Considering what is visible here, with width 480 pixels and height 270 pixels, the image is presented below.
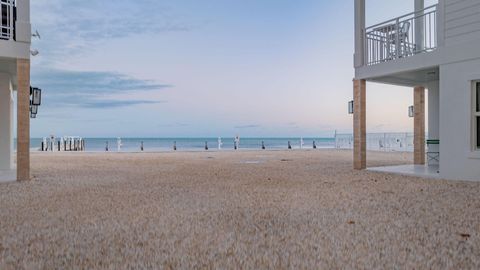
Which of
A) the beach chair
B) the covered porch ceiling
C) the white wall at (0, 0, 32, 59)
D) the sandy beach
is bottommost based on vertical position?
the sandy beach

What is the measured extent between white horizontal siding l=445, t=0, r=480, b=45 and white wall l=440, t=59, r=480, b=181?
0.49 meters

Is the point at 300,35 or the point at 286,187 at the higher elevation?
the point at 300,35

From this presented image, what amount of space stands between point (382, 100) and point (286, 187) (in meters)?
14.7

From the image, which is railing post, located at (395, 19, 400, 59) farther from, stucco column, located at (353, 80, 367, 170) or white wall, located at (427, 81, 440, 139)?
white wall, located at (427, 81, 440, 139)

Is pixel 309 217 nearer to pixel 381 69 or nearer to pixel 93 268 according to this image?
pixel 93 268

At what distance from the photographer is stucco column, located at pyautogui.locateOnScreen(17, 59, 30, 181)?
6414mm

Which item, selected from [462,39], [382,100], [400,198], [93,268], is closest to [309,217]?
[400,198]

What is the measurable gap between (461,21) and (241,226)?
6080mm

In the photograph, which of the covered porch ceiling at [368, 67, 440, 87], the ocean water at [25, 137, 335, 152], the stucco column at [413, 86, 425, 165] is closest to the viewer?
the covered porch ceiling at [368, 67, 440, 87]

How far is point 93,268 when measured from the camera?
2.26 metres

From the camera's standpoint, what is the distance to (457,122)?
6.68 m

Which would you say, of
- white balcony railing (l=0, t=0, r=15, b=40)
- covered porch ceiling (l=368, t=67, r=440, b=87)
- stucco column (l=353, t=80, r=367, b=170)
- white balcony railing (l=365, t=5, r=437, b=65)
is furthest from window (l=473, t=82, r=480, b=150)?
white balcony railing (l=0, t=0, r=15, b=40)

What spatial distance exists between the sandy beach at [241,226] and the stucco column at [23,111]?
799mm

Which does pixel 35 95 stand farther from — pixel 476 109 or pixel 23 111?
pixel 476 109
